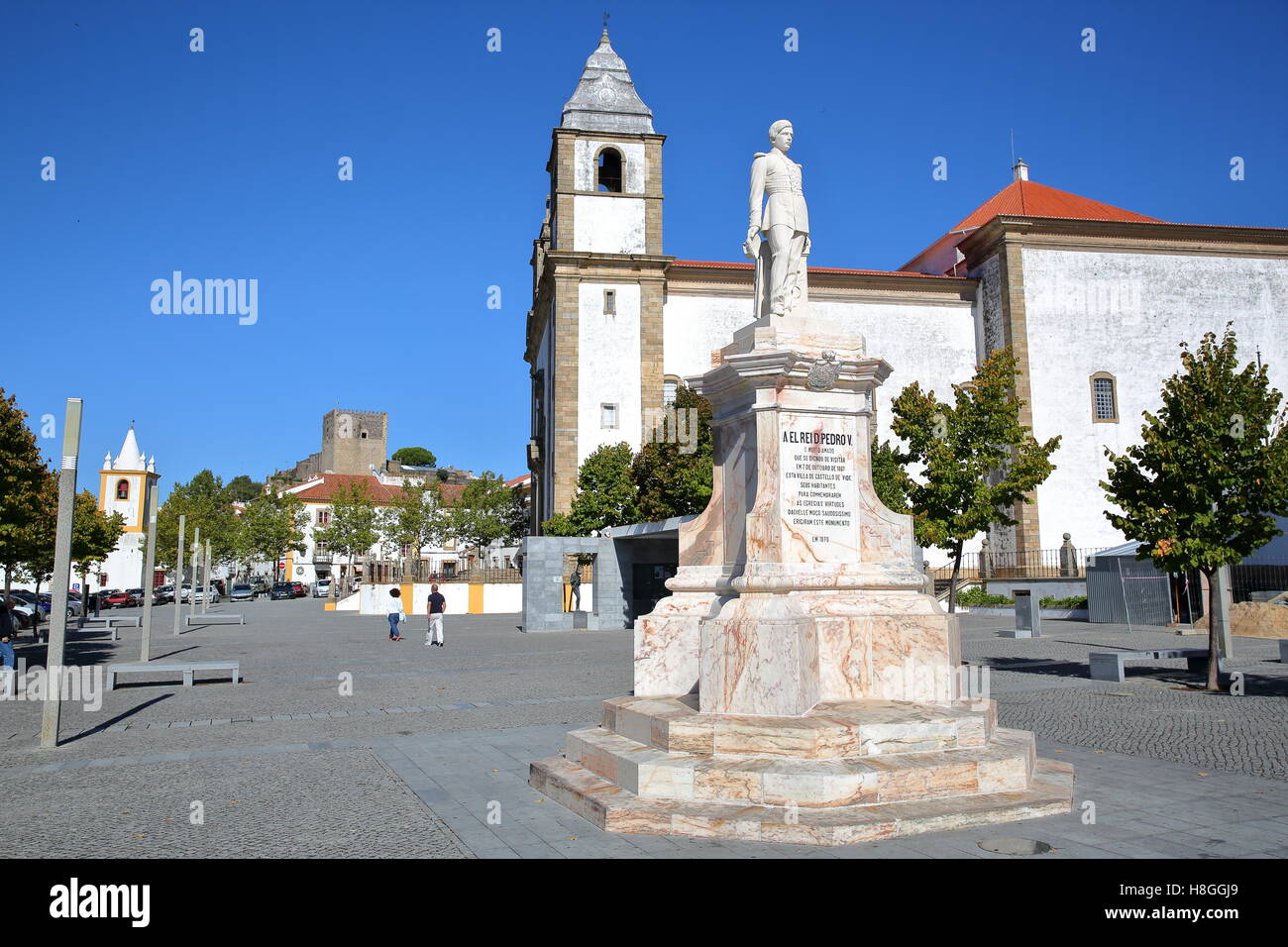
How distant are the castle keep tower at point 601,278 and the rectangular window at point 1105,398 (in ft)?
62.9

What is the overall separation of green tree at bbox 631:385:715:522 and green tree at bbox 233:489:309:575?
57138 mm

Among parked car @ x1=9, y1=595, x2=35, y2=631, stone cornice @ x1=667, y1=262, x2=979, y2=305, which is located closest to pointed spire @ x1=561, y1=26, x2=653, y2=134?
stone cornice @ x1=667, y1=262, x2=979, y2=305

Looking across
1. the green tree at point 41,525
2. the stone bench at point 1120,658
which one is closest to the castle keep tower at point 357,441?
the green tree at point 41,525

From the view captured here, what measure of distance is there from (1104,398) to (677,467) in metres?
21.8

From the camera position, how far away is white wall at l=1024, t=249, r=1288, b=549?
4019 centimetres

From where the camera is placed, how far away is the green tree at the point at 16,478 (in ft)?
63.6

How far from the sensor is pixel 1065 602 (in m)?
31.0

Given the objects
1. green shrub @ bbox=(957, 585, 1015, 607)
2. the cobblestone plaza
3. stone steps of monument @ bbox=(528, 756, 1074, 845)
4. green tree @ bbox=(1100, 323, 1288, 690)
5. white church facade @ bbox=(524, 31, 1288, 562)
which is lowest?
the cobblestone plaza

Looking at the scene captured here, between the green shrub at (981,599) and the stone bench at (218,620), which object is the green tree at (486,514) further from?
the green shrub at (981,599)

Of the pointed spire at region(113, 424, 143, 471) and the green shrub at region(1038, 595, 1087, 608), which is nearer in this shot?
the green shrub at region(1038, 595, 1087, 608)

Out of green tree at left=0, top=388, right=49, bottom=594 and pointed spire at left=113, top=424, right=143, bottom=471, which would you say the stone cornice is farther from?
pointed spire at left=113, top=424, right=143, bottom=471

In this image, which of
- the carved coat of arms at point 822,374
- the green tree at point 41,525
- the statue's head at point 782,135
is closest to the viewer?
the carved coat of arms at point 822,374
